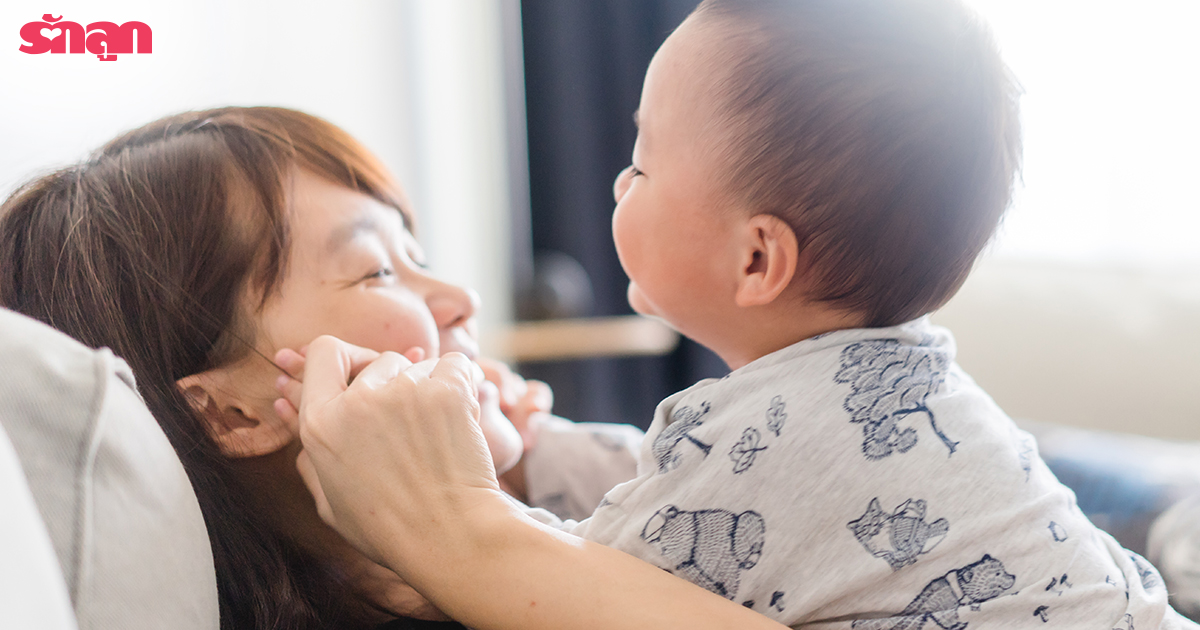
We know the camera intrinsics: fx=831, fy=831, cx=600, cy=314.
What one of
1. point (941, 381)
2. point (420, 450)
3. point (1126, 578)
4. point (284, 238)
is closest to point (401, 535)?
point (420, 450)

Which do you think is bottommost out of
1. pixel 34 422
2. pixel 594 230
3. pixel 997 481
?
pixel 594 230

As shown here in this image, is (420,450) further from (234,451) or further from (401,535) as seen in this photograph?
(234,451)

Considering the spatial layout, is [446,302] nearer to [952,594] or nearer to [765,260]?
[765,260]

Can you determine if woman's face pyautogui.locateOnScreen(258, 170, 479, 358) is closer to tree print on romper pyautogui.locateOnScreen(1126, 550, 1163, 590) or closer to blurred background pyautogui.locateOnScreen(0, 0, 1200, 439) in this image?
blurred background pyautogui.locateOnScreen(0, 0, 1200, 439)

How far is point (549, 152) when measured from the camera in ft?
9.15

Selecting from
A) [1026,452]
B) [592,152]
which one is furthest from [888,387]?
[592,152]

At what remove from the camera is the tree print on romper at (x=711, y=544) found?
66 cm

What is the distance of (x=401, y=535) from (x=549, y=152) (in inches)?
88.0

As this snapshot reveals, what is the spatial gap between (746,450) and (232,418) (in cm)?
51

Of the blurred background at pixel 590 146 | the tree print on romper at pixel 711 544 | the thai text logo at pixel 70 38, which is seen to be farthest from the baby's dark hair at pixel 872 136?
the thai text logo at pixel 70 38

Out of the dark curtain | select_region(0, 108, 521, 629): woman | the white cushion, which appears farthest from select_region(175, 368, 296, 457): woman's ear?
the white cushion

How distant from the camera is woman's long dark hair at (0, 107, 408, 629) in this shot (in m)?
0.74

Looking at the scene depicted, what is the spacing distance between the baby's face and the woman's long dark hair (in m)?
0.36

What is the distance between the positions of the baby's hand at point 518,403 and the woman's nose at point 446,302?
0.66 ft
